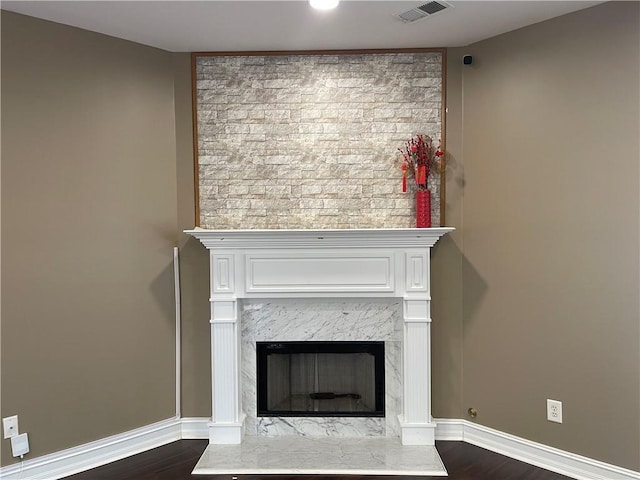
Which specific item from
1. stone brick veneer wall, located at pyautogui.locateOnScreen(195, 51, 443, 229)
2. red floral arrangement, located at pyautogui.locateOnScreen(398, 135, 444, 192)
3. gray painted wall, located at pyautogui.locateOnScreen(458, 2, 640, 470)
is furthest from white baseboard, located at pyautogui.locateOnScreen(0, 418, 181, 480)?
red floral arrangement, located at pyautogui.locateOnScreen(398, 135, 444, 192)

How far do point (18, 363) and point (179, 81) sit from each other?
1.99 meters

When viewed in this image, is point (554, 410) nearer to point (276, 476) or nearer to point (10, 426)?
point (276, 476)

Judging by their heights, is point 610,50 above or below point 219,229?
above

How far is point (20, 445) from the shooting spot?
255cm

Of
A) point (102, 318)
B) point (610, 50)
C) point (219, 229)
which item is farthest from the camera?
point (219, 229)

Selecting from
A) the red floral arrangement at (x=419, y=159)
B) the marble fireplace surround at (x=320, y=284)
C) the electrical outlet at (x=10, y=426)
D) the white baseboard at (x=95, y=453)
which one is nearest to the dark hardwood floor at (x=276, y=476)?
the white baseboard at (x=95, y=453)

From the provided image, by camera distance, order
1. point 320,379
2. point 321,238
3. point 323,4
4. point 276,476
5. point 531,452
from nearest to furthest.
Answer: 1. point 323,4
2. point 276,476
3. point 531,452
4. point 321,238
5. point 320,379

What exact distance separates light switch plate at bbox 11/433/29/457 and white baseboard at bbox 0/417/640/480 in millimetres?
64

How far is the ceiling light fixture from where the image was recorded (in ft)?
7.82

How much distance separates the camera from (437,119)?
3.07 meters

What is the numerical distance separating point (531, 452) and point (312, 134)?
2430 millimetres

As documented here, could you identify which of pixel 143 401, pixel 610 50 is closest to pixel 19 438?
pixel 143 401

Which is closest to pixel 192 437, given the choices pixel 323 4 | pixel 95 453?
pixel 95 453

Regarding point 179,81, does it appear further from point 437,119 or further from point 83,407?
point 83,407
